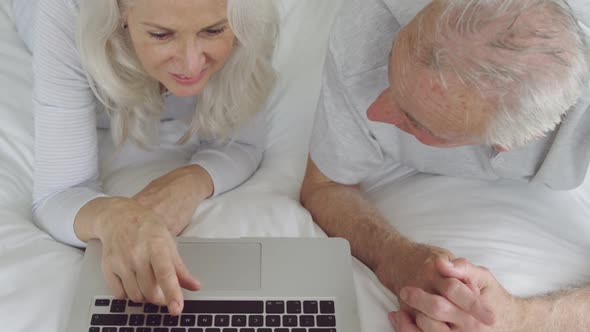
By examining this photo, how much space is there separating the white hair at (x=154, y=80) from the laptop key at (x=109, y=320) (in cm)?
38

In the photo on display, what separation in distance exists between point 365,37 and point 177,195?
411 mm

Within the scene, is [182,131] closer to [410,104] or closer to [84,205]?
[84,205]

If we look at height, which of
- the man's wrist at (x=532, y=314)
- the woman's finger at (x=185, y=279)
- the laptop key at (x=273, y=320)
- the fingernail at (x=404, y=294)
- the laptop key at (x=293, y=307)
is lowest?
Answer: the laptop key at (x=273, y=320)

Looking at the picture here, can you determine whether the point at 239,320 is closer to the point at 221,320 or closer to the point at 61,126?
the point at 221,320

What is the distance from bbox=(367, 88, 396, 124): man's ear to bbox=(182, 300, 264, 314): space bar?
32cm

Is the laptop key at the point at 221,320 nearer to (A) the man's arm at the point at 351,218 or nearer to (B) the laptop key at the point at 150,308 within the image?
(B) the laptop key at the point at 150,308

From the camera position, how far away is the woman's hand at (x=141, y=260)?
81 cm

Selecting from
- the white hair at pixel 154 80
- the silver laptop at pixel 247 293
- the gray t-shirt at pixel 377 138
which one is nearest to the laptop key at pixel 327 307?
the silver laptop at pixel 247 293

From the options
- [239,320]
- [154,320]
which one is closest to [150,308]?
[154,320]

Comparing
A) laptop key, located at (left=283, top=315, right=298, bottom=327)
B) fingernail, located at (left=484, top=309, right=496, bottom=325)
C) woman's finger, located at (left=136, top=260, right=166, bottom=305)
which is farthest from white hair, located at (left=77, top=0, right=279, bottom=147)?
fingernail, located at (left=484, top=309, right=496, bottom=325)

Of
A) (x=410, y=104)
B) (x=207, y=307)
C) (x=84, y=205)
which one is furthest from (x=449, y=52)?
(x=84, y=205)

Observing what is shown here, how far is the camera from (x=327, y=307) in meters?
0.89

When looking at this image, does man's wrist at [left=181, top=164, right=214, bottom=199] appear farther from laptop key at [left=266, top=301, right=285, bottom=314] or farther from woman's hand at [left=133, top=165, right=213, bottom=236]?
laptop key at [left=266, top=301, right=285, bottom=314]

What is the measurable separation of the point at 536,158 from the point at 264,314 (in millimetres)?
535
